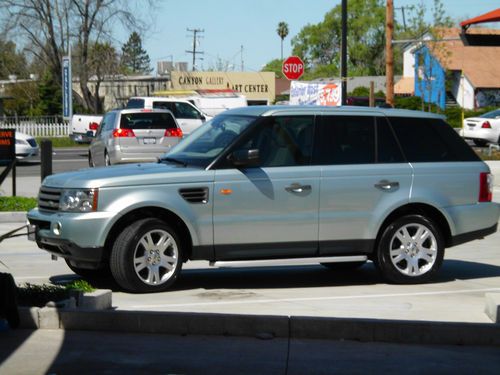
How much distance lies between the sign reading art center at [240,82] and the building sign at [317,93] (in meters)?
38.8

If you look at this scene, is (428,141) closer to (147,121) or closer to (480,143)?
(147,121)

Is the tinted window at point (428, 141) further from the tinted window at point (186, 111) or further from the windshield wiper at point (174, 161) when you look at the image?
the tinted window at point (186, 111)

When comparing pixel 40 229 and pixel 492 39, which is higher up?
pixel 492 39

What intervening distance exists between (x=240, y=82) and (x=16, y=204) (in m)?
48.3

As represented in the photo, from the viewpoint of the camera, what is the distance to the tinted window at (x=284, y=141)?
9961 millimetres

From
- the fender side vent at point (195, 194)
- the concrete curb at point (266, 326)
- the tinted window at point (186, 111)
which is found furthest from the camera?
the tinted window at point (186, 111)

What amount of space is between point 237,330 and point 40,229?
3.04 m

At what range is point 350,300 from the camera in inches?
372

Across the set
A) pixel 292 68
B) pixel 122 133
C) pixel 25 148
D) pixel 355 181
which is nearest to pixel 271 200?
pixel 355 181

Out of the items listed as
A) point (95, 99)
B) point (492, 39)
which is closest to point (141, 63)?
point (95, 99)

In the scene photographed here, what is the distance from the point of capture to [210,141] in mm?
10195

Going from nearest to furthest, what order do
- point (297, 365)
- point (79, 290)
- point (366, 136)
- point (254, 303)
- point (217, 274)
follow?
point (297, 365)
point (79, 290)
point (254, 303)
point (366, 136)
point (217, 274)

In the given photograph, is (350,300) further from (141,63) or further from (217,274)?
(141,63)

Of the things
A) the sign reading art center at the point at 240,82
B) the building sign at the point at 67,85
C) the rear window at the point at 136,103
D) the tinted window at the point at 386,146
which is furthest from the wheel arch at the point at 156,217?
the sign reading art center at the point at 240,82
